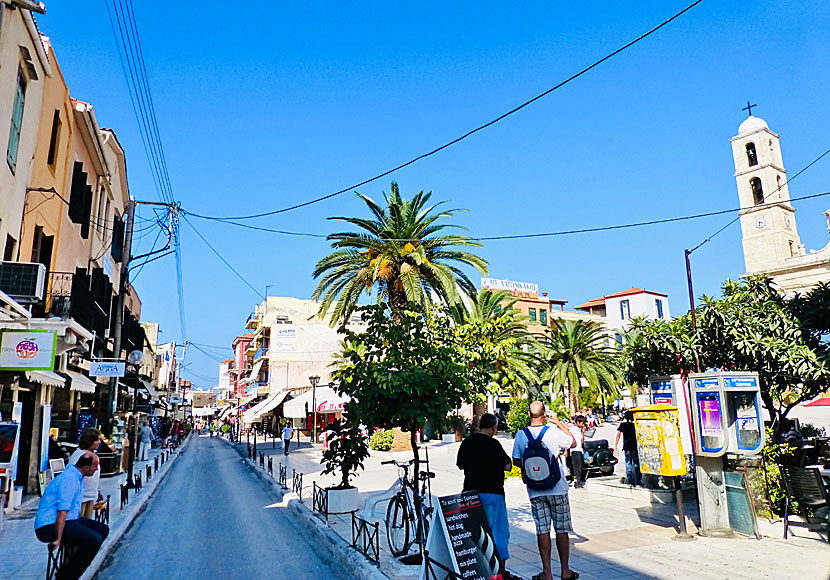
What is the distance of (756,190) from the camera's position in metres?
57.3

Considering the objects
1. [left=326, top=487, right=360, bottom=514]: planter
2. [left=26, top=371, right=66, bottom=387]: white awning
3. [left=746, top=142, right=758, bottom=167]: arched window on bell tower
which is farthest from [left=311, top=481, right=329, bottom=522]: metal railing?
[left=746, top=142, right=758, bottom=167]: arched window on bell tower

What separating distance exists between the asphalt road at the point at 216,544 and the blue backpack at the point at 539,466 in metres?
2.90

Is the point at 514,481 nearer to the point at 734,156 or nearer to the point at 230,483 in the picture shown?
the point at 230,483

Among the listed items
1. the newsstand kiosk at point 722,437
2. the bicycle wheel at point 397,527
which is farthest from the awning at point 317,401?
the newsstand kiosk at point 722,437

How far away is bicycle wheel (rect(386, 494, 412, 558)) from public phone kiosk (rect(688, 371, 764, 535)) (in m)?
4.27

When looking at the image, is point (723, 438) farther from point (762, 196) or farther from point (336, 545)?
point (762, 196)

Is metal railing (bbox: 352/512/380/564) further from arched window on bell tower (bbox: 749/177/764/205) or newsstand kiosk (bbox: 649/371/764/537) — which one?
arched window on bell tower (bbox: 749/177/764/205)

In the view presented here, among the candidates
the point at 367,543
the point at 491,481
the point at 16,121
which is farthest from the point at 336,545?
the point at 16,121

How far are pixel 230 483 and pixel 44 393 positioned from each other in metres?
6.63

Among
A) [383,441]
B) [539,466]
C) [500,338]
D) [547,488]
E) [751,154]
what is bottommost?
[383,441]

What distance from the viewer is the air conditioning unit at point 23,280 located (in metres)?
11.0

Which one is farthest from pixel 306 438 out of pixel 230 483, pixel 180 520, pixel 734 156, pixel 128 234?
pixel 734 156

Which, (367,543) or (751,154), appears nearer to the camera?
(367,543)

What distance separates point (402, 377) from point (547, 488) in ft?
8.01
